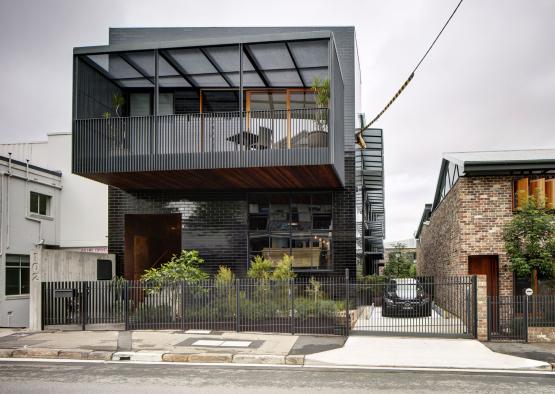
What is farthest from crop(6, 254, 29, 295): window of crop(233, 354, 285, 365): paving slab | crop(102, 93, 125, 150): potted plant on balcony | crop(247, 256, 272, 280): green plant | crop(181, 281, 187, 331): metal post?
crop(233, 354, 285, 365): paving slab

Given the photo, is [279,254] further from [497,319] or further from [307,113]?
[497,319]

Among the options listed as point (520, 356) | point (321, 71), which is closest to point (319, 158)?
point (321, 71)

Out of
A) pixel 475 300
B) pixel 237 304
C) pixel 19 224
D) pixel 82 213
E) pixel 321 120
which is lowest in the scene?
pixel 237 304

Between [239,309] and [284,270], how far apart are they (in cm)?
293

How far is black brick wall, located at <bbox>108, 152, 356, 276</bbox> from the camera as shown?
19922 mm

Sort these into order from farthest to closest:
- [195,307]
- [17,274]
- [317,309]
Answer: [17,274] < [195,307] < [317,309]

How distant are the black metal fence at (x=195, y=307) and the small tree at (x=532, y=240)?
4699mm

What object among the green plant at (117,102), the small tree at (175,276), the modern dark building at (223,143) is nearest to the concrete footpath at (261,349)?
the small tree at (175,276)

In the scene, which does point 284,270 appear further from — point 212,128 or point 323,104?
point 323,104

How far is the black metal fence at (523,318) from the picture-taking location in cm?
1452

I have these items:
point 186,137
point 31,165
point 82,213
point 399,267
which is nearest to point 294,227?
point 186,137

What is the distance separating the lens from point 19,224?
21.9m

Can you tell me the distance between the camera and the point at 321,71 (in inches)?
747

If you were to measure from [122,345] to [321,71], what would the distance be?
10681mm
